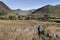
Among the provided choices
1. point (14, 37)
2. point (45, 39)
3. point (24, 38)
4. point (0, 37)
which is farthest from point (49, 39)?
point (0, 37)

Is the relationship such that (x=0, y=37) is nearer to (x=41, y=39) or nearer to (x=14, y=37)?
(x=14, y=37)

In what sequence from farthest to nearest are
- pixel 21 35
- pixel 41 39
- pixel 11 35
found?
pixel 41 39 < pixel 21 35 < pixel 11 35

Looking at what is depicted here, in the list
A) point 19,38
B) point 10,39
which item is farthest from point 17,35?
point 10,39

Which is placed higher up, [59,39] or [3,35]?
[3,35]

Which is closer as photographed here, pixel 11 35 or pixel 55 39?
pixel 11 35

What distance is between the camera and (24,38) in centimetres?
934

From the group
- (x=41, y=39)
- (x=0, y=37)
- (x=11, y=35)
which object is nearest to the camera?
(x=0, y=37)

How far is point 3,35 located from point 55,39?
547 centimetres

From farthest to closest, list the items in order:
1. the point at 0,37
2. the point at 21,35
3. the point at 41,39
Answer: the point at 41,39
the point at 21,35
the point at 0,37

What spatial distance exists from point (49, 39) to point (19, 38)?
4.34m

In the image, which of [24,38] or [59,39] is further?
[59,39]

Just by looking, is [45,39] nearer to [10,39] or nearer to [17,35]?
[17,35]

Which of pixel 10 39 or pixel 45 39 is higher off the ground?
pixel 10 39

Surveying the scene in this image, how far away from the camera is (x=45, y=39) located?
500 inches
